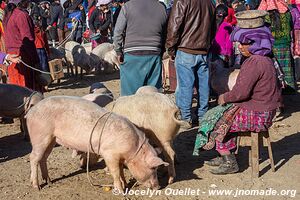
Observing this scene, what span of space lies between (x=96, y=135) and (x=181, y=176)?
1.25m

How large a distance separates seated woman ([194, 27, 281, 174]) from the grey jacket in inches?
55.4

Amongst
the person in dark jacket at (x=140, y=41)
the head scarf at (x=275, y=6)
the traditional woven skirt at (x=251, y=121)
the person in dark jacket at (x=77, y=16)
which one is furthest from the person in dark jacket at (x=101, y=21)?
the traditional woven skirt at (x=251, y=121)

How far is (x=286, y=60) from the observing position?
830cm

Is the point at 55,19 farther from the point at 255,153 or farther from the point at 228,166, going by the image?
the point at 255,153

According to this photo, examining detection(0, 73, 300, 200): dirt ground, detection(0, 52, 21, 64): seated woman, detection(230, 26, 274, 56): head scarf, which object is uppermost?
detection(230, 26, 274, 56): head scarf

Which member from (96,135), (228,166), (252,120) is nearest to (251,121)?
(252,120)

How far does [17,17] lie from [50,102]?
11.3 feet

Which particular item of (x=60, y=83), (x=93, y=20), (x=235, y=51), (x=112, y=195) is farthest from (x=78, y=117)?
(x=93, y=20)

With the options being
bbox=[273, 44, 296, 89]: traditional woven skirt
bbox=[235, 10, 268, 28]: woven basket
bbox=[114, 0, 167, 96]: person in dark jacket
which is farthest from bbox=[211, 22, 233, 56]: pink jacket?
bbox=[235, 10, 268, 28]: woven basket

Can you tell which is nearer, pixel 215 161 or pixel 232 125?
pixel 232 125

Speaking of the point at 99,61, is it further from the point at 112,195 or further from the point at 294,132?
the point at 112,195

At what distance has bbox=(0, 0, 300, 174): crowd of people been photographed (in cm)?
503

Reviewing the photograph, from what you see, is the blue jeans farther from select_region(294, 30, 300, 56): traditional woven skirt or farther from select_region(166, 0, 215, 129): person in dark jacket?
select_region(294, 30, 300, 56): traditional woven skirt

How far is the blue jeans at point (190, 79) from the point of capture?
22.5 feet
